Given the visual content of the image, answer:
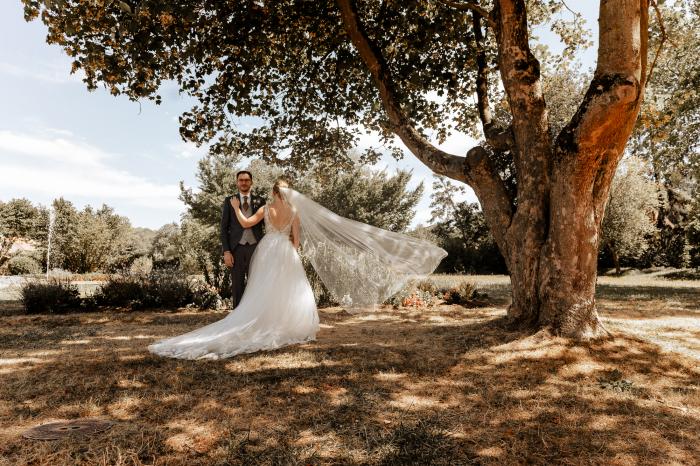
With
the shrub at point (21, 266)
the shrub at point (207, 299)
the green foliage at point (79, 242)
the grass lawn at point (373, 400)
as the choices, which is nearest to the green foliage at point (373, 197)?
the green foliage at point (79, 242)

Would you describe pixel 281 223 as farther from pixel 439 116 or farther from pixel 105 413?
pixel 439 116

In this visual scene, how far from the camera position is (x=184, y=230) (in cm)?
3559

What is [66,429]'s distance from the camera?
3.49 metres

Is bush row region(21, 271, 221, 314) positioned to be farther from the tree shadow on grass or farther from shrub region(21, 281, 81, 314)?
the tree shadow on grass

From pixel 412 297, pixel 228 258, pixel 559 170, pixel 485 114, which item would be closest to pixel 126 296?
pixel 228 258

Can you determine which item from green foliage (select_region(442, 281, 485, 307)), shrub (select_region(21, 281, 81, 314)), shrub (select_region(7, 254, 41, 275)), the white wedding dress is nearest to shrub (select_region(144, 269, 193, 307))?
shrub (select_region(21, 281, 81, 314))

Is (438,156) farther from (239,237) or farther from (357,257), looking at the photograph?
(239,237)

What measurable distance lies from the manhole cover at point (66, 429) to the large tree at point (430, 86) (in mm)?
4229

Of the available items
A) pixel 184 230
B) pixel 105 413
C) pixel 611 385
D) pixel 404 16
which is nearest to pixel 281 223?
pixel 105 413

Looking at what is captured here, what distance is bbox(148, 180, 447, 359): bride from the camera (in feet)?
20.9

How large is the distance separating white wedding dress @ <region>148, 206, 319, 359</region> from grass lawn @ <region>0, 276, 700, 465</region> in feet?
1.19

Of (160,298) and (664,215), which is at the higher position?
(664,215)

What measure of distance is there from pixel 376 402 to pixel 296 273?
11.0ft

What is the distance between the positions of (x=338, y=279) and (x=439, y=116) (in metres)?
6.61
